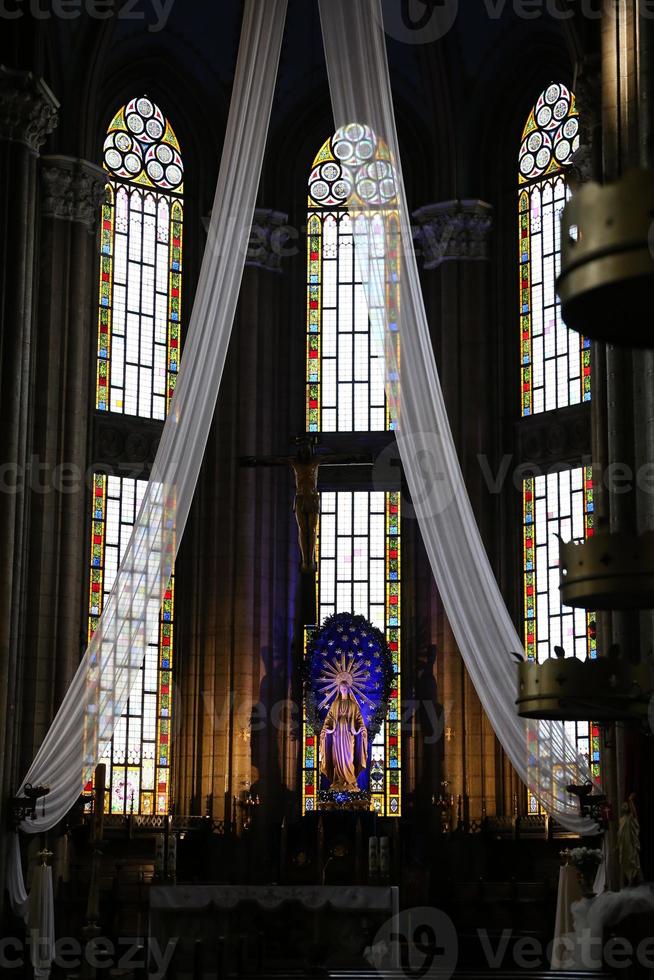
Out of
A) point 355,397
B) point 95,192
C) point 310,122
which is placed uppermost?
point 310,122

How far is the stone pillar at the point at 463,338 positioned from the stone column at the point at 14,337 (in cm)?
730

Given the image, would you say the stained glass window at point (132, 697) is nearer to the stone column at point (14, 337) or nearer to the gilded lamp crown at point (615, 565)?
the stone column at point (14, 337)

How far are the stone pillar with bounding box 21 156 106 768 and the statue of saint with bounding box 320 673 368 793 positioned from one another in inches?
169

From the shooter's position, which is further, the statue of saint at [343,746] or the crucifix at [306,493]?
the crucifix at [306,493]

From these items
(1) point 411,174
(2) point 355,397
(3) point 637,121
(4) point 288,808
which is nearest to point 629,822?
(3) point 637,121

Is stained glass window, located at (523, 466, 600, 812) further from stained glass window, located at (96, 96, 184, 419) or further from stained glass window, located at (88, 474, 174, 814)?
stained glass window, located at (96, 96, 184, 419)

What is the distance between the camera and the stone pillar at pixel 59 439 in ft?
81.9

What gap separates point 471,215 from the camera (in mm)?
28422

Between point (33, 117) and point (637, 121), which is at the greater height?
point (33, 117)

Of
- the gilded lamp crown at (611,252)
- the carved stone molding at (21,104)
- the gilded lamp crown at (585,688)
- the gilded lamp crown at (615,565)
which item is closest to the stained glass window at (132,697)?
the carved stone molding at (21,104)

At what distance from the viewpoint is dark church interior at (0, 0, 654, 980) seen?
1927cm

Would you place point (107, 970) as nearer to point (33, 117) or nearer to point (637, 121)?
point (637, 121)

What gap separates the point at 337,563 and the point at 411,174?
7.41 m

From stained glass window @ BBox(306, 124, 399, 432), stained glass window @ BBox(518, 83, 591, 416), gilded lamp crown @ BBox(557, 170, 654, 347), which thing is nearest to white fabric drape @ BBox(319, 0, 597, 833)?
stained glass window @ BBox(518, 83, 591, 416)
